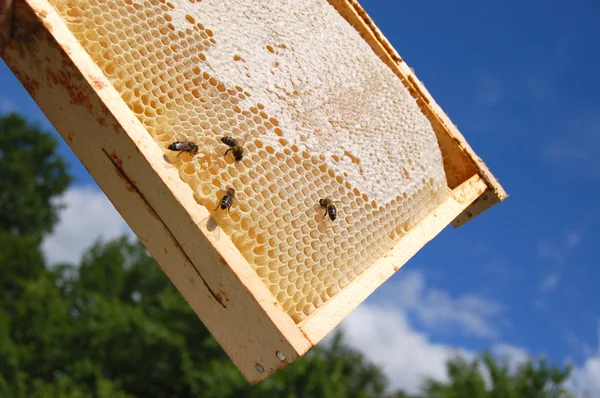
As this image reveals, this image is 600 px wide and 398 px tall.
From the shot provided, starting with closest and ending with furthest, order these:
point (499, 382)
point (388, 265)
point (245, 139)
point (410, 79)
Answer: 1. point (245, 139)
2. point (388, 265)
3. point (410, 79)
4. point (499, 382)

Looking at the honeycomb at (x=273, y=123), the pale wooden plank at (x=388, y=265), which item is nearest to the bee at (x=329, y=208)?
the honeycomb at (x=273, y=123)

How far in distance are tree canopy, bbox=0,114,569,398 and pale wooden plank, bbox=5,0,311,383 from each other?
46.3 feet

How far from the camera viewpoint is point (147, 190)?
5.85 ft

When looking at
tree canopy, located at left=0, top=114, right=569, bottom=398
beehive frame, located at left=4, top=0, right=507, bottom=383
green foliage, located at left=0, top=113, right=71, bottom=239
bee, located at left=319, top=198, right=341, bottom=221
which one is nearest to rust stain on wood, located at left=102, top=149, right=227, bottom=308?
beehive frame, located at left=4, top=0, right=507, bottom=383

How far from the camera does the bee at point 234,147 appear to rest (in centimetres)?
186

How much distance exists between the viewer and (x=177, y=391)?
18875mm

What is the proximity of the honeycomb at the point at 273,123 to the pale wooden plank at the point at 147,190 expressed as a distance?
5.0 inches

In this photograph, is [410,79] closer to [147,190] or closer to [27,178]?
[147,190]

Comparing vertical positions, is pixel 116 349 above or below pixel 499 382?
below

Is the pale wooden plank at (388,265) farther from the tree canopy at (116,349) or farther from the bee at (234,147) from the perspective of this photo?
the tree canopy at (116,349)

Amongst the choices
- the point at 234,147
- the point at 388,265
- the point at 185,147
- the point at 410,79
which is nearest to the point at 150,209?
the point at 185,147

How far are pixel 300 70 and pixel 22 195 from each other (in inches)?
1135

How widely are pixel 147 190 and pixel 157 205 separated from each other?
6cm

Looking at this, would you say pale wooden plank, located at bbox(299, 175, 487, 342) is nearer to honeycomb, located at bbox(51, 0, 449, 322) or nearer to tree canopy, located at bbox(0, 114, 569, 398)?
honeycomb, located at bbox(51, 0, 449, 322)
